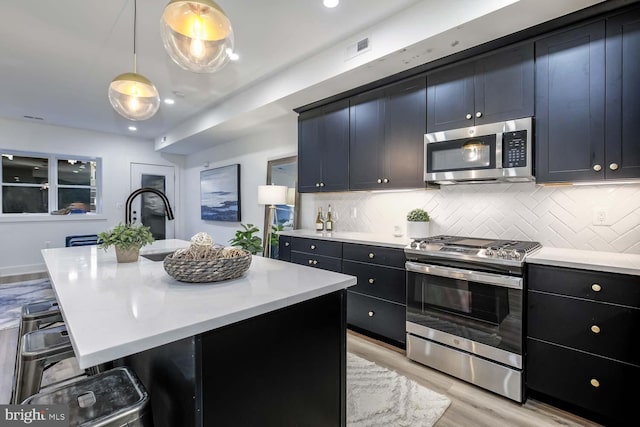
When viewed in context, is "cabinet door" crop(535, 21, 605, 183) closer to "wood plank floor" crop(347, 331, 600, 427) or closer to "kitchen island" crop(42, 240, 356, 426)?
"wood plank floor" crop(347, 331, 600, 427)

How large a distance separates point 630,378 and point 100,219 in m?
7.80

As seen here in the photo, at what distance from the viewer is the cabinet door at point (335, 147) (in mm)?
3420

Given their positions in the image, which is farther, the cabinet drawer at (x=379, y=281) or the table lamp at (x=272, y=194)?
the table lamp at (x=272, y=194)

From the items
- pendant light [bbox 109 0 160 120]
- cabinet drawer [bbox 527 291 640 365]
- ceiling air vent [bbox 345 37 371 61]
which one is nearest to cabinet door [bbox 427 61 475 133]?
ceiling air vent [bbox 345 37 371 61]

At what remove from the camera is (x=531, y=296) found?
2.01 metres

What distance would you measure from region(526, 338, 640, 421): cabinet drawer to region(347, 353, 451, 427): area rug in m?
0.62

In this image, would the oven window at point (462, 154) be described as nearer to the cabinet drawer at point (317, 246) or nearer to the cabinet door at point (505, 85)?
the cabinet door at point (505, 85)

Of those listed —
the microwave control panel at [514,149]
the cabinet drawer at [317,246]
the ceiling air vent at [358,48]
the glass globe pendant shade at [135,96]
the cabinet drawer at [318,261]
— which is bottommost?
the cabinet drawer at [318,261]

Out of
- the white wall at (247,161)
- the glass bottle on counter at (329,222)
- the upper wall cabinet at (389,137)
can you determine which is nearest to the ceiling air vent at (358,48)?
the upper wall cabinet at (389,137)

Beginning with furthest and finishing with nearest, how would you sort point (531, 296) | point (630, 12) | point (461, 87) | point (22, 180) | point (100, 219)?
point (100, 219), point (22, 180), point (461, 87), point (531, 296), point (630, 12)

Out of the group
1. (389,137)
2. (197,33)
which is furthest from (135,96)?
(389,137)

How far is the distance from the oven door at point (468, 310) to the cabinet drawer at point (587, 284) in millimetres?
128

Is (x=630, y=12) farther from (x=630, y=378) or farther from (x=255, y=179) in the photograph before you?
(x=255, y=179)

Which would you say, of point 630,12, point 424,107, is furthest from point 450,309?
point 630,12
